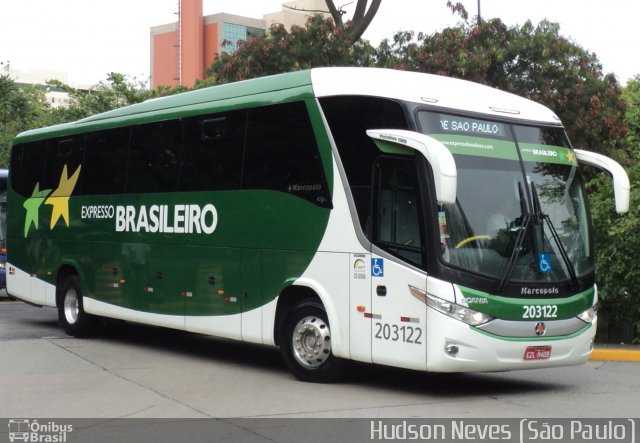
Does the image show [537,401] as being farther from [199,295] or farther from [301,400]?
[199,295]

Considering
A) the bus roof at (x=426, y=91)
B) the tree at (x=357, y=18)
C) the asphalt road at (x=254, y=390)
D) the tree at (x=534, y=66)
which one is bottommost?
the asphalt road at (x=254, y=390)

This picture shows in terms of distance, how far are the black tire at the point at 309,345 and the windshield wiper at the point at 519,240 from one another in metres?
2.11

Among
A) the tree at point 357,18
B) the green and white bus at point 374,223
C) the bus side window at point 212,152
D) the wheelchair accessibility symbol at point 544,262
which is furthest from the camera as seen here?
the tree at point 357,18

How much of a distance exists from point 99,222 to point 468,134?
7151 mm

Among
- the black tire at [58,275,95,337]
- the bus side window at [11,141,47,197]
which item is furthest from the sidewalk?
the bus side window at [11,141,47,197]

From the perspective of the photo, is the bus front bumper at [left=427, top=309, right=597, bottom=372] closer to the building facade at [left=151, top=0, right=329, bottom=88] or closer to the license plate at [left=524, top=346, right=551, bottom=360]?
the license plate at [left=524, top=346, right=551, bottom=360]

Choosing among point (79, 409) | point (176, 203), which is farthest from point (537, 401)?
Result: point (176, 203)

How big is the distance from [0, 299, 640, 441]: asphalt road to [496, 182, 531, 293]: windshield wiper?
1.24 meters

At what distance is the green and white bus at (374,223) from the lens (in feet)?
33.7

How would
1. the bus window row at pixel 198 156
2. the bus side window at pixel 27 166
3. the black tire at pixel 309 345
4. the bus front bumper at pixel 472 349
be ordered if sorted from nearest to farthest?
the bus front bumper at pixel 472 349
the black tire at pixel 309 345
the bus window row at pixel 198 156
the bus side window at pixel 27 166

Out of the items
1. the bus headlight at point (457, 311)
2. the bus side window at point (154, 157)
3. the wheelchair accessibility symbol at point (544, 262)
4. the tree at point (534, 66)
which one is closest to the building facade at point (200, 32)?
the tree at point (534, 66)

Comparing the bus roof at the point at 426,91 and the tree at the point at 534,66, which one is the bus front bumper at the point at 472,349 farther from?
the tree at the point at 534,66

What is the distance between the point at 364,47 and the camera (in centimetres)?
2578

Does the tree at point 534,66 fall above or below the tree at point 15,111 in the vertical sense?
below
